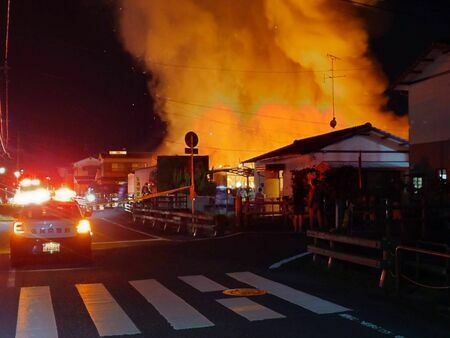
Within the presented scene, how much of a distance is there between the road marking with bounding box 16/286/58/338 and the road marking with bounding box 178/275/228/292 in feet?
8.07

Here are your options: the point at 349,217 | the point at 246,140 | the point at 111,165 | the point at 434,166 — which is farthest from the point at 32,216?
the point at 111,165

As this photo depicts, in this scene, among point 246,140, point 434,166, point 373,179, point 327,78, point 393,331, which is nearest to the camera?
point 393,331

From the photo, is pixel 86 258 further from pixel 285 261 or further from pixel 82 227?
pixel 285 261

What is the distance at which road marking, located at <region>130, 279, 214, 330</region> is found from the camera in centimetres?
704

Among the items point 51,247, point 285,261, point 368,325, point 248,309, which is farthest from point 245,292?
point 51,247

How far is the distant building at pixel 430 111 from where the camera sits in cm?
1808

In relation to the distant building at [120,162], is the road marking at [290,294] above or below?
below

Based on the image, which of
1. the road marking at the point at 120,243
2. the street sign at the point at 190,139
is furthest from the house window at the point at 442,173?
the road marking at the point at 120,243

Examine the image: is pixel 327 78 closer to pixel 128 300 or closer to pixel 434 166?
pixel 434 166

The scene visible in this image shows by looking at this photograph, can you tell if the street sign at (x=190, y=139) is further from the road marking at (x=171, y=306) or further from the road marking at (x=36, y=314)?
the road marking at (x=36, y=314)

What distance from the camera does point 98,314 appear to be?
7.57 m

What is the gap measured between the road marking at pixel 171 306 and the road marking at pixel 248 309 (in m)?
0.55

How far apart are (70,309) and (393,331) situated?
4.42 meters

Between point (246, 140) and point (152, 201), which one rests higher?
point (246, 140)
